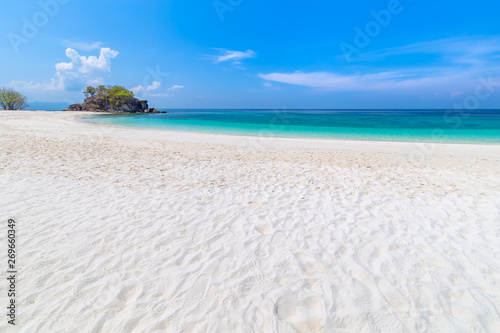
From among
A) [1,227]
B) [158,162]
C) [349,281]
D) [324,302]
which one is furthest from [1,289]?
[158,162]

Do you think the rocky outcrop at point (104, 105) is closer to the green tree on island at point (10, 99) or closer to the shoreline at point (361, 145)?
the green tree on island at point (10, 99)

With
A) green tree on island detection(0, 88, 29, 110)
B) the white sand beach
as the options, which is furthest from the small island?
the white sand beach

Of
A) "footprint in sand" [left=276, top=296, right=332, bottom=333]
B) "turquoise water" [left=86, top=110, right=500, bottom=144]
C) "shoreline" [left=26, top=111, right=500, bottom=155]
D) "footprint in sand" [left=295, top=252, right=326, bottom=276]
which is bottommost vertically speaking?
"footprint in sand" [left=276, top=296, right=332, bottom=333]

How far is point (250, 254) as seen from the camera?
338 centimetres

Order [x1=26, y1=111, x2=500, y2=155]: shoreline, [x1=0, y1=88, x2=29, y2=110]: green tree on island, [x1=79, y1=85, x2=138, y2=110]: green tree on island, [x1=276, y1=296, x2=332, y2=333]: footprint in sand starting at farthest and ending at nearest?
[x1=79, y1=85, x2=138, y2=110]: green tree on island → [x1=0, y1=88, x2=29, y2=110]: green tree on island → [x1=26, y1=111, x2=500, y2=155]: shoreline → [x1=276, y1=296, x2=332, y2=333]: footprint in sand

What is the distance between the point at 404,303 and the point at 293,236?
1671 millimetres

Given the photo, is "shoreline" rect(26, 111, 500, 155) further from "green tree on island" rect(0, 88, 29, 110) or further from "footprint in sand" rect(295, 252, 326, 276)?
"green tree on island" rect(0, 88, 29, 110)

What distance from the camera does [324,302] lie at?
259 cm

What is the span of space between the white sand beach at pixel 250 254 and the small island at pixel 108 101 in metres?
91.1

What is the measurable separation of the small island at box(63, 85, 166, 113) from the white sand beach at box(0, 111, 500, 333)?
91.1 m

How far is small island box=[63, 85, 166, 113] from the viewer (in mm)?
83450

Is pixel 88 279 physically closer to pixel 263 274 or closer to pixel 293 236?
pixel 263 274

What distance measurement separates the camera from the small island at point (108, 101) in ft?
274

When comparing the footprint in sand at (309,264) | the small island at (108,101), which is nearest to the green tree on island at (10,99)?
the small island at (108,101)
